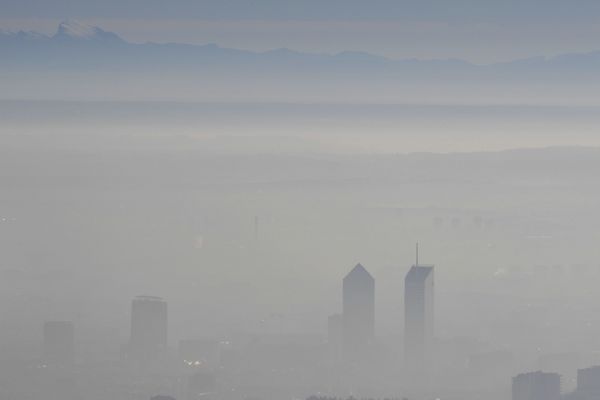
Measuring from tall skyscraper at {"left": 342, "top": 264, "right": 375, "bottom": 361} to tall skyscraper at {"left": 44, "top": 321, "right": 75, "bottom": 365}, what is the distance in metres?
3.59

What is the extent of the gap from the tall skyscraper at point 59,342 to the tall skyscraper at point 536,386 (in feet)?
18.8

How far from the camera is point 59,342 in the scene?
112 feet

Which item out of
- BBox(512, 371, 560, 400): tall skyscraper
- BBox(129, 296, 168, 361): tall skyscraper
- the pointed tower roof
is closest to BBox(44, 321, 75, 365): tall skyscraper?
BBox(129, 296, 168, 361): tall skyscraper

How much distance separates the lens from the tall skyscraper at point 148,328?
1355 inches

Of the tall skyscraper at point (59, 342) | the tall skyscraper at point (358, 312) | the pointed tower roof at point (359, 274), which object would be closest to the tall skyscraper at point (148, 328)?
the tall skyscraper at point (59, 342)

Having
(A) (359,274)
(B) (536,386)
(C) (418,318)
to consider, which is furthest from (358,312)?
(B) (536,386)

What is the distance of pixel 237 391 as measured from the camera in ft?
106

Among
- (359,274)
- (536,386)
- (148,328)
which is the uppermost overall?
(359,274)

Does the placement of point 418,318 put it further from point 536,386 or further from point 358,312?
point 536,386

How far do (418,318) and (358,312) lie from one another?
83cm

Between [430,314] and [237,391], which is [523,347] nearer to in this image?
[430,314]

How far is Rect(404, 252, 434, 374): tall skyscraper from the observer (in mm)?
34281

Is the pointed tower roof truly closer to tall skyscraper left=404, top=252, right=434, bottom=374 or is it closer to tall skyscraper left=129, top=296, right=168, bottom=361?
tall skyscraper left=404, top=252, right=434, bottom=374

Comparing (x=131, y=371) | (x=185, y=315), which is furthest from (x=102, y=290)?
(x=131, y=371)
